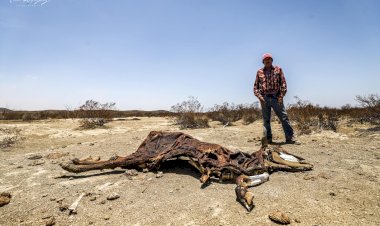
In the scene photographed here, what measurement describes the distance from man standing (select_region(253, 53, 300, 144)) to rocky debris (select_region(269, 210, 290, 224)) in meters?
3.51

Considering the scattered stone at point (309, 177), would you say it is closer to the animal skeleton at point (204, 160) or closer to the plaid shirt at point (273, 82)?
the animal skeleton at point (204, 160)

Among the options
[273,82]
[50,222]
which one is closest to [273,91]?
[273,82]

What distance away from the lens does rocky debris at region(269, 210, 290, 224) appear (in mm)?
2209

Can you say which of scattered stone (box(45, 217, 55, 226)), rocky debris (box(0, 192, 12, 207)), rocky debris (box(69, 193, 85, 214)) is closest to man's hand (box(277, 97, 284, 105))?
rocky debris (box(69, 193, 85, 214))

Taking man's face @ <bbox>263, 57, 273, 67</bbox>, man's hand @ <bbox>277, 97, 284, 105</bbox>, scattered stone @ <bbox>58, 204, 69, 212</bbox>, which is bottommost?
scattered stone @ <bbox>58, 204, 69, 212</bbox>

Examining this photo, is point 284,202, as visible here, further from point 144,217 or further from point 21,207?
point 21,207

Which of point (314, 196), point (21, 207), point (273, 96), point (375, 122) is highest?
point (273, 96)

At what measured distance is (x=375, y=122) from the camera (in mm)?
8102

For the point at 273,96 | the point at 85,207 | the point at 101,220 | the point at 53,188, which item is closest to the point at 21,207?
the point at 53,188

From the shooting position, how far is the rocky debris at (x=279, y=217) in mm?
2209

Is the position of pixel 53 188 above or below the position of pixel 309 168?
below

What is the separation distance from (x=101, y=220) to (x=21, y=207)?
3.27ft

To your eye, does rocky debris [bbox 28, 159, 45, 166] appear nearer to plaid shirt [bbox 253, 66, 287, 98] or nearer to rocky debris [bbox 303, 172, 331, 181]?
rocky debris [bbox 303, 172, 331, 181]

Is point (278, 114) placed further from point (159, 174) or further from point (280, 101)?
point (159, 174)
